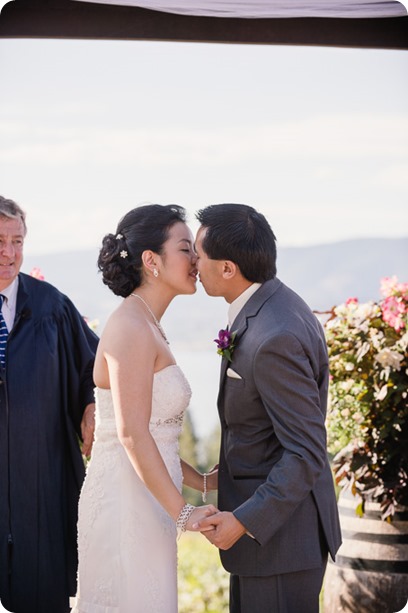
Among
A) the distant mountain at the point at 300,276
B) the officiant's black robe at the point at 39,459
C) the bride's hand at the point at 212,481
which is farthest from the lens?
the distant mountain at the point at 300,276

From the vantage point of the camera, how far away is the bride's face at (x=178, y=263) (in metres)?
3.79

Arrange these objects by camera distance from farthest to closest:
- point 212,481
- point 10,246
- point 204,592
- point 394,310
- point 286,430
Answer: point 204,592 < point 394,310 < point 10,246 < point 212,481 < point 286,430

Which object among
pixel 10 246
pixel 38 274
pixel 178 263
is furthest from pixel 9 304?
pixel 178 263

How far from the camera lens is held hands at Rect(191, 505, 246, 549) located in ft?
11.1

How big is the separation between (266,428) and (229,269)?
1.87ft

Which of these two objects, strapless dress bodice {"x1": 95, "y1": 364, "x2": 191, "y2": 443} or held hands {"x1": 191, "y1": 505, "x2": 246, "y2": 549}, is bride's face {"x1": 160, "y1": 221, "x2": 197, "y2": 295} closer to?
strapless dress bodice {"x1": 95, "y1": 364, "x2": 191, "y2": 443}

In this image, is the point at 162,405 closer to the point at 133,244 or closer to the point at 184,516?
the point at 184,516

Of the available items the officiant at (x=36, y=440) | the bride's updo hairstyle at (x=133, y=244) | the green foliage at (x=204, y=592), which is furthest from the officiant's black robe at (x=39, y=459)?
the green foliage at (x=204, y=592)

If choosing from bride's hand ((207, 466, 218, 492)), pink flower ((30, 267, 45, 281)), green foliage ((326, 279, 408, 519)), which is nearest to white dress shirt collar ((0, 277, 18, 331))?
pink flower ((30, 267, 45, 281))

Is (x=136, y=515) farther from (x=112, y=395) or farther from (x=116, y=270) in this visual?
(x=116, y=270)

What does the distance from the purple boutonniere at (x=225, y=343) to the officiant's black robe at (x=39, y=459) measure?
45.6 inches

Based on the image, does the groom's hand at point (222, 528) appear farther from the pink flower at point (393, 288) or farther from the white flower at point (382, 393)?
the pink flower at point (393, 288)

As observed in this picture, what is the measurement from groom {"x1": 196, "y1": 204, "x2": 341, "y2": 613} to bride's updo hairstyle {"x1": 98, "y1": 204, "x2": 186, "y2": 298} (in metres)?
0.30

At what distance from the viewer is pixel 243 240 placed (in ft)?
11.3
